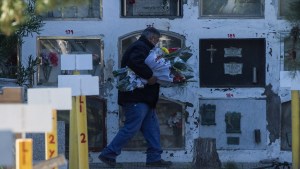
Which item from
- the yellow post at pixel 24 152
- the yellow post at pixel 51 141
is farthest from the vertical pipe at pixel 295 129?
the yellow post at pixel 24 152

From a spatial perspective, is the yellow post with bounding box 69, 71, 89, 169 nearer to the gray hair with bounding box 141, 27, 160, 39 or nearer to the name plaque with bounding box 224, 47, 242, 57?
the gray hair with bounding box 141, 27, 160, 39

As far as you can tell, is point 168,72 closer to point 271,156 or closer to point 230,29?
point 230,29

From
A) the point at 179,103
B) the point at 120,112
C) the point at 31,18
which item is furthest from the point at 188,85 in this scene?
the point at 31,18

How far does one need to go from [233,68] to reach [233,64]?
0.05m

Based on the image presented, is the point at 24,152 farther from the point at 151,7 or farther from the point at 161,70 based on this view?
the point at 151,7

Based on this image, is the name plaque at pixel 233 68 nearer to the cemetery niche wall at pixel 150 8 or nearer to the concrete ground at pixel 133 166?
the cemetery niche wall at pixel 150 8

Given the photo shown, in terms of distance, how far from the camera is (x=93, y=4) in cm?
1048

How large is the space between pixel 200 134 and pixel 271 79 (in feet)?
3.73

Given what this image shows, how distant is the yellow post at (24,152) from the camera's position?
201 inches

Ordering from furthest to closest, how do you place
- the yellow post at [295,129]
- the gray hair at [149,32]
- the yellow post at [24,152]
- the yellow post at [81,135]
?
the gray hair at [149,32] → the yellow post at [295,129] → the yellow post at [81,135] → the yellow post at [24,152]

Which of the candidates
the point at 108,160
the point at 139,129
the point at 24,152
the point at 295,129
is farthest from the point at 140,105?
the point at 24,152

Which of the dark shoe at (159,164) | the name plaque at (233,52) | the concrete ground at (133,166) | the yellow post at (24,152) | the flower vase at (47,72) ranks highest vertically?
the name plaque at (233,52)

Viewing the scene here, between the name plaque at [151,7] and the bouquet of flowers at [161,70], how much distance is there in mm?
612

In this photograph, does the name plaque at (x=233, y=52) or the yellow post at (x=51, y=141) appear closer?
the yellow post at (x=51, y=141)
